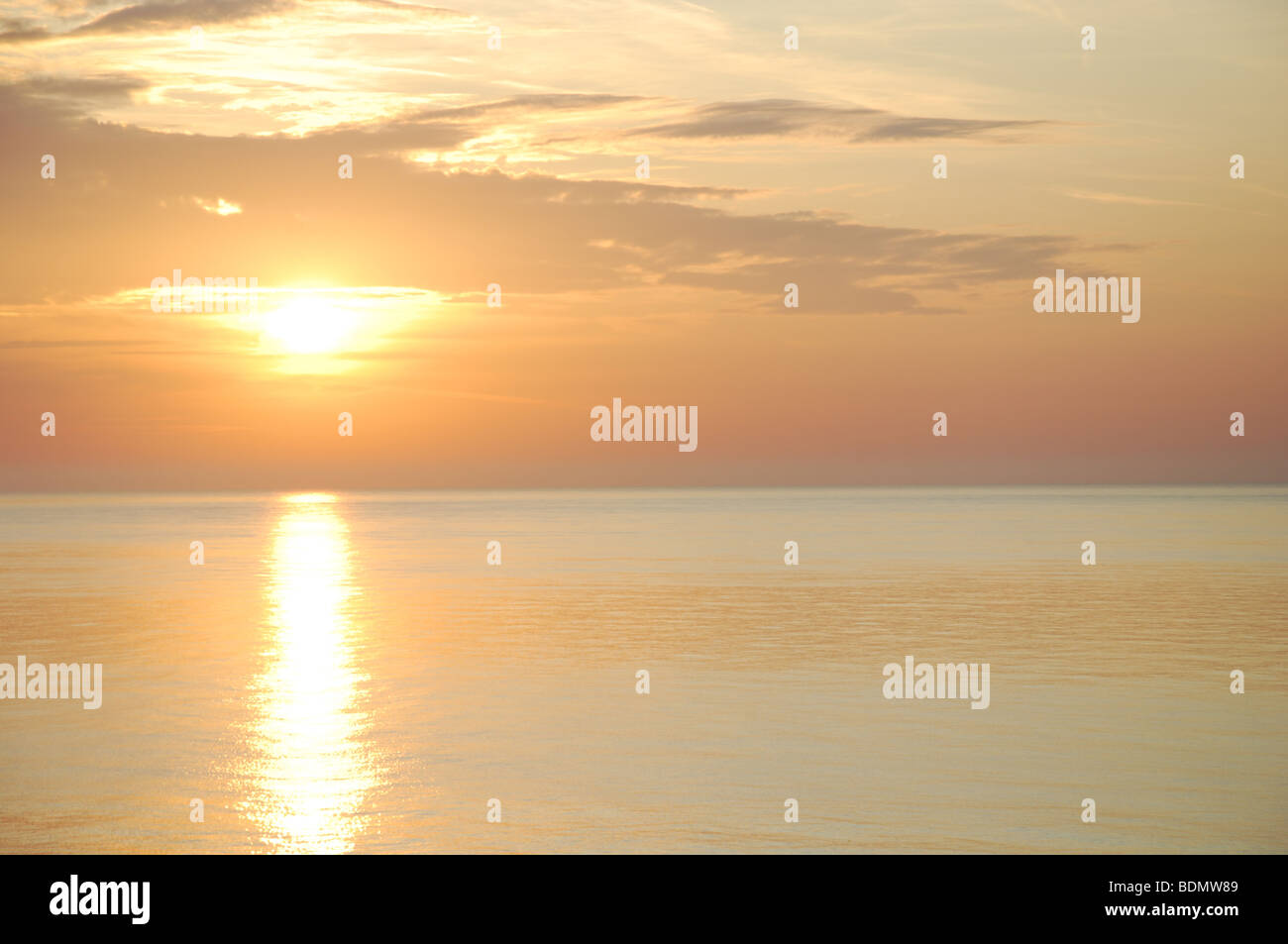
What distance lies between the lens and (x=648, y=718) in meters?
23.1

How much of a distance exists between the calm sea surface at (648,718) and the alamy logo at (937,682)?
1.52 feet

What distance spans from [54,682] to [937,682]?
2062cm

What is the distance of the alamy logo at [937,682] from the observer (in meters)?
25.3

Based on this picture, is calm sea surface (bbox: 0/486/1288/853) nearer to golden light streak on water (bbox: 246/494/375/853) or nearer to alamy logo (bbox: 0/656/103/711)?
golden light streak on water (bbox: 246/494/375/853)

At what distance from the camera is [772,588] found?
47.0 meters

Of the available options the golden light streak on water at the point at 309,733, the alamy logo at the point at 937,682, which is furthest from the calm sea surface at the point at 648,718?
the alamy logo at the point at 937,682

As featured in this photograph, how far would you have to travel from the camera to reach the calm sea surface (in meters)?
16.5

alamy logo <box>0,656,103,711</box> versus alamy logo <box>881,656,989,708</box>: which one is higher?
alamy logo <box>0,656,103,711</box>

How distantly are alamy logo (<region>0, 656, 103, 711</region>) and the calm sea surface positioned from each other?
54 cm
